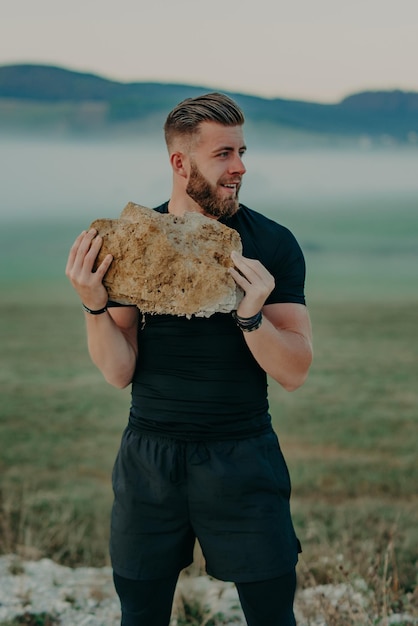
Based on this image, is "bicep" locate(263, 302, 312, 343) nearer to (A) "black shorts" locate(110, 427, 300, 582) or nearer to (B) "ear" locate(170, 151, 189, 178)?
(A) "black shorts" locate(110, 427, 300, 582)

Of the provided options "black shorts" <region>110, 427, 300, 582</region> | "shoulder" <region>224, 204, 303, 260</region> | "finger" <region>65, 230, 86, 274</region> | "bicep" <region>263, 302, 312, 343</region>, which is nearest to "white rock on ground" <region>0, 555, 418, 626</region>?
"black shorts" <region>110, 427, 300, 582</region>

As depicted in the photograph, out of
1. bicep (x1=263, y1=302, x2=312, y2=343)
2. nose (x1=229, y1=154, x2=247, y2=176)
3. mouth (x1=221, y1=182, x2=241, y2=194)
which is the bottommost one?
bicep (x1=263, y1=302, x2=312, y2=343)

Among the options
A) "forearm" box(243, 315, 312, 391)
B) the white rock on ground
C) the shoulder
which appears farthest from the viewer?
the white rock on ground

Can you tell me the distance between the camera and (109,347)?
9.39 ft

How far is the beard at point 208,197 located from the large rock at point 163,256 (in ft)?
0.31

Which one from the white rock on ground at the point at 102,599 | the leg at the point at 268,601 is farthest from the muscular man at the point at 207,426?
the white rock on ground at the point at 102,599

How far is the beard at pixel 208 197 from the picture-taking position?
9.39ft

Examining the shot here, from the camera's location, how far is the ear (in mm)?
2906

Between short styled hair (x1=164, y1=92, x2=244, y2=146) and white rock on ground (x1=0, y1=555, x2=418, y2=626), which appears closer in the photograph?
short styled hair (x1=164, y1=92, x2=244, y2=146)

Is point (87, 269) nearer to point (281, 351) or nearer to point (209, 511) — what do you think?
point (281, 351)

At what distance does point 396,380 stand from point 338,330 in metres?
3.14

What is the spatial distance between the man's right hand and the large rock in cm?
4

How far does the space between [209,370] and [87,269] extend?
55 cm

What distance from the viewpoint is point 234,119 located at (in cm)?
286
